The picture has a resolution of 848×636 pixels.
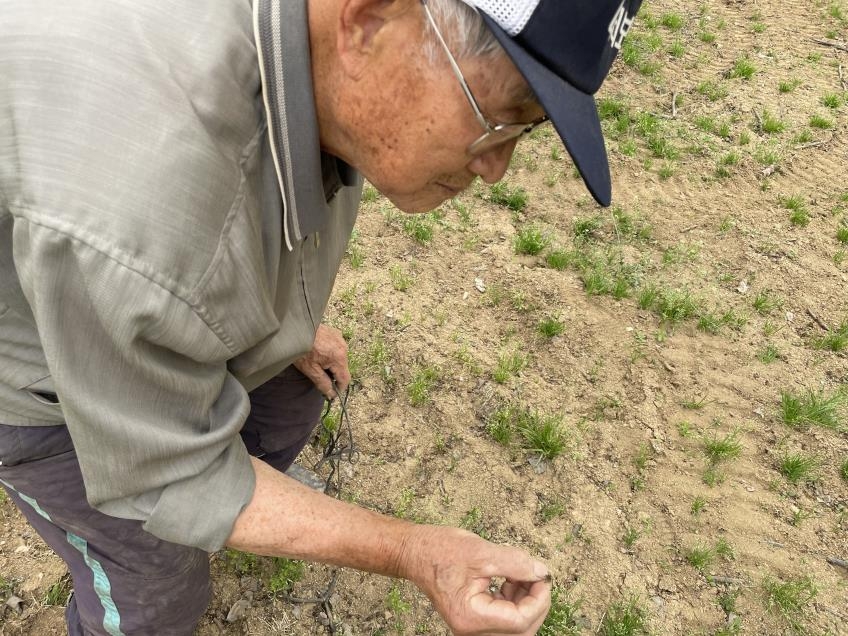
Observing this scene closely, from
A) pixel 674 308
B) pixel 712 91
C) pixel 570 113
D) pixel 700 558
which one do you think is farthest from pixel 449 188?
pixel 712 91

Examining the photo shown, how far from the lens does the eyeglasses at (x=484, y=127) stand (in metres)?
1.13

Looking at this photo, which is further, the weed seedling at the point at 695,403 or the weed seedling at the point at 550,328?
the weed seedling at the point at 550,328

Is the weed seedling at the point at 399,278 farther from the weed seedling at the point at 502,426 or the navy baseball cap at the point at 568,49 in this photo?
the navy baseball cap at the point at 568,49

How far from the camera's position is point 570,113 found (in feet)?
3.92

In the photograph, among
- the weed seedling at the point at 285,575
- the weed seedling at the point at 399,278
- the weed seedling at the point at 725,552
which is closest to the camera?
the weed seedling at the point at 285,575

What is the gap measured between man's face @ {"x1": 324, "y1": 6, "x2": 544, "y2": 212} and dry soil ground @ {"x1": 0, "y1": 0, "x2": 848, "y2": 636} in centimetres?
178

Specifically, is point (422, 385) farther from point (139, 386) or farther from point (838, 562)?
point (139, 386)

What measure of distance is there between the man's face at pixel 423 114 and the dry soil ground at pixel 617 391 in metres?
1.78

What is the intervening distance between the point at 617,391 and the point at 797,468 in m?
0.83

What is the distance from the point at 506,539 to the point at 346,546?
1.34 metres

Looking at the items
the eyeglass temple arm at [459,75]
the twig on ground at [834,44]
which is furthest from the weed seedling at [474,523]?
the twig on ground at [834,44]

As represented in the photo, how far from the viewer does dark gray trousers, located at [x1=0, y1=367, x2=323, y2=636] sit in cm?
170

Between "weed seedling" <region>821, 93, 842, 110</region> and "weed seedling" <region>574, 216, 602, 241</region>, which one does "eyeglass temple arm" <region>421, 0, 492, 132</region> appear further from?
"weed seedling" <region>821, 93, 842, 110</region>

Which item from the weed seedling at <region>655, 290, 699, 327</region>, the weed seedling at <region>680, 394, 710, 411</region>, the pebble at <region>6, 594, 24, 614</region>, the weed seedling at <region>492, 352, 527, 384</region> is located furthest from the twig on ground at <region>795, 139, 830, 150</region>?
the pebble at <region>6, 594, 24, 614</region>
